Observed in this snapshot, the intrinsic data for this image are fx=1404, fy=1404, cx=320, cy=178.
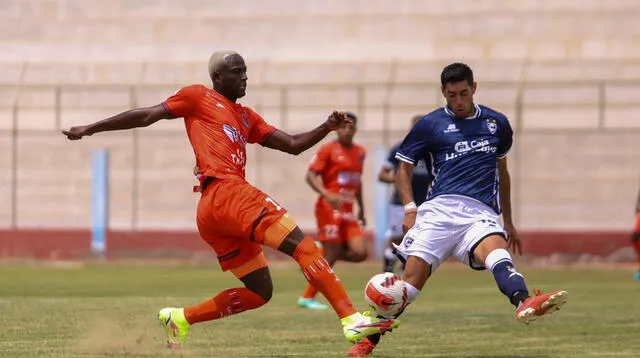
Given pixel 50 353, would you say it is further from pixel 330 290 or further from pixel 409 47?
pixel 409 47

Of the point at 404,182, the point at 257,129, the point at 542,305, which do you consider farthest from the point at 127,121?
the point at 542,305

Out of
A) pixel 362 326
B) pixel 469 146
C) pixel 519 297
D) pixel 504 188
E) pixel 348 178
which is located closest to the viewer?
pixel 362 326

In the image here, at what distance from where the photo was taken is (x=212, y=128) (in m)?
10.1

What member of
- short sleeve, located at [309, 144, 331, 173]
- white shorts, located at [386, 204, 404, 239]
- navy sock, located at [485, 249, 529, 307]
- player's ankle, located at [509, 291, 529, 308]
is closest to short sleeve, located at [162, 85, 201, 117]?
navy sock, located at [485, 249, 529, 307]

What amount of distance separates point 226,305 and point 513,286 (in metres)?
2.10

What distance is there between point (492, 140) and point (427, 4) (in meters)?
23.1

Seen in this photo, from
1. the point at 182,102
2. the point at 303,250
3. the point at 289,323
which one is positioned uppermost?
the point at 182,102

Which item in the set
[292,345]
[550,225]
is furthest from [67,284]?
[550,225]

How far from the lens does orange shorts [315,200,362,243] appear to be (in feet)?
57.3

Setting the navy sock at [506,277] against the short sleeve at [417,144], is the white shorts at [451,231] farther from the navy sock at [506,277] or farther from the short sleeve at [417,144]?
the short sleeve at [417,144]

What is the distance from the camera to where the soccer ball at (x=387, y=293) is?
10.0 m

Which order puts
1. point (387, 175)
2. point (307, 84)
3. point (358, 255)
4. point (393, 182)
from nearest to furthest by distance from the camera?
1. point (358, 255)
2. point (393, 182)
3. point (387, 175)
4. point (307, 84)

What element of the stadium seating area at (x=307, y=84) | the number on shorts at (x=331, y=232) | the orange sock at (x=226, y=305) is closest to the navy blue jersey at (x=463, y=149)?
the orange sock at (x=226, y=305)

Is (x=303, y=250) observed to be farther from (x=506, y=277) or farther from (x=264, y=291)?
(x=506, y=277)
